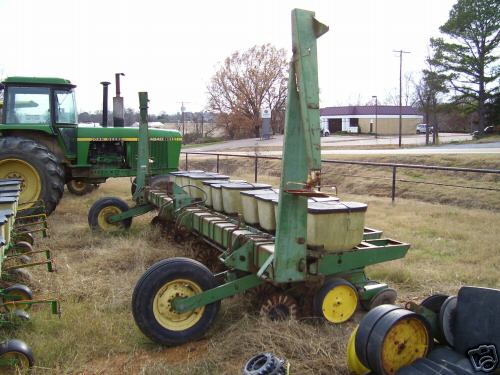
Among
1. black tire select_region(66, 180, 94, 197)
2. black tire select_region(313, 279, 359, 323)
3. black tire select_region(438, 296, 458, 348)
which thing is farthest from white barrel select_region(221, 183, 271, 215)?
black tire select_region(66, 180, 94, 197)

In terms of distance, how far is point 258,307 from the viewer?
4.30 m

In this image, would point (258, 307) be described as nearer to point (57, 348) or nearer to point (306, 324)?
point (306, 324)

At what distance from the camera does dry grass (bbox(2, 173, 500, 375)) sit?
11.5ft

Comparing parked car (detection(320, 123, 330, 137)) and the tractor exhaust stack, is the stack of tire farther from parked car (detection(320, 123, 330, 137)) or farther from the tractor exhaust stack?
parked car (detection(320, 123, 330, 137))

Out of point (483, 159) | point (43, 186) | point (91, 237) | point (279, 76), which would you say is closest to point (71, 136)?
point (43, 186)

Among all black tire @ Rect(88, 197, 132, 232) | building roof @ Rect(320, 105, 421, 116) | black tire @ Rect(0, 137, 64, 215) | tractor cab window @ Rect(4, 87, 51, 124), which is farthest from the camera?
building roof @ Rect(320, 105, 421, 116)

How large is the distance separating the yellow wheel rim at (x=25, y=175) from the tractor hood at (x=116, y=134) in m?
2.23

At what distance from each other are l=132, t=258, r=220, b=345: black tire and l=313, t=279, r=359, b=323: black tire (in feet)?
2.70

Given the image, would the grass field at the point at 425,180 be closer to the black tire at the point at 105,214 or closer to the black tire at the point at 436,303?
the black tire at the point at 105,214

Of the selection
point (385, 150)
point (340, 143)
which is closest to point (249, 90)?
point (340, 143)

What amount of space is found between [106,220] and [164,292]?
4.56 metres

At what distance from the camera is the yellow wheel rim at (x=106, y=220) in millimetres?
7996

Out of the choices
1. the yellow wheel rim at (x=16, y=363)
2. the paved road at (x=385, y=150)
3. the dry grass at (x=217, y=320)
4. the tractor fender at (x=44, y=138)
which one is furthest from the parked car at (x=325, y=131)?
the yellow wheel rim at (x=16, y=363)

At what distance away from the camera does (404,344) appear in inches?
119
